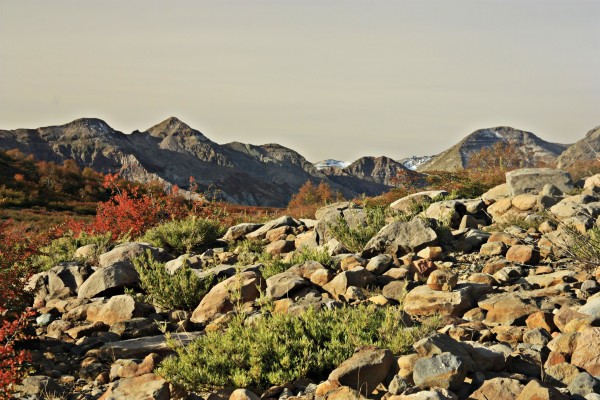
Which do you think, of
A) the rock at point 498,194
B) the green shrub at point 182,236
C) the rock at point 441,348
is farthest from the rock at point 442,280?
the rock at point 498,194

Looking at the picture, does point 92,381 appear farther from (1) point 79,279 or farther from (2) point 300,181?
(2) point 300,181

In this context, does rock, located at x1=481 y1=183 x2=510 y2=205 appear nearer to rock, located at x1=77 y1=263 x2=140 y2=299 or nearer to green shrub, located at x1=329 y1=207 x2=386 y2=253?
green shrub, located at x1=329 y1=207 x2=386 y2=253

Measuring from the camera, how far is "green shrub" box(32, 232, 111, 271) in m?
12.4

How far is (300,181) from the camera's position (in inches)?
6137

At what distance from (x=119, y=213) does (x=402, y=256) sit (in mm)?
8574

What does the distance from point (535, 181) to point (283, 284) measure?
8.09 m

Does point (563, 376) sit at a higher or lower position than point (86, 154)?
lower

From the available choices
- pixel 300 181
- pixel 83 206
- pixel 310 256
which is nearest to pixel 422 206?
pixel 310 256

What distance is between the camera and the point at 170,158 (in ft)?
408

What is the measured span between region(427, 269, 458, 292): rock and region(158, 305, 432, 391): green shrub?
4.85 ft

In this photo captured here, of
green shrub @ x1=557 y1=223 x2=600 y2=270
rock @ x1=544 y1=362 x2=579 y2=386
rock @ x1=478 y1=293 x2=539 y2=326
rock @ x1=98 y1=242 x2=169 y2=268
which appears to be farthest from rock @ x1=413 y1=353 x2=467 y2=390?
rock @ x1=98 y1=242 x2=169 y2=268

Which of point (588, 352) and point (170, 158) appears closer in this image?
point (588, 352)

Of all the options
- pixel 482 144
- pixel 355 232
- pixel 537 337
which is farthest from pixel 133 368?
pixel 482 144

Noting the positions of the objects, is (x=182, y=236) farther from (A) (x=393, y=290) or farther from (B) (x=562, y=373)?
(B) (x=562, y=373)
